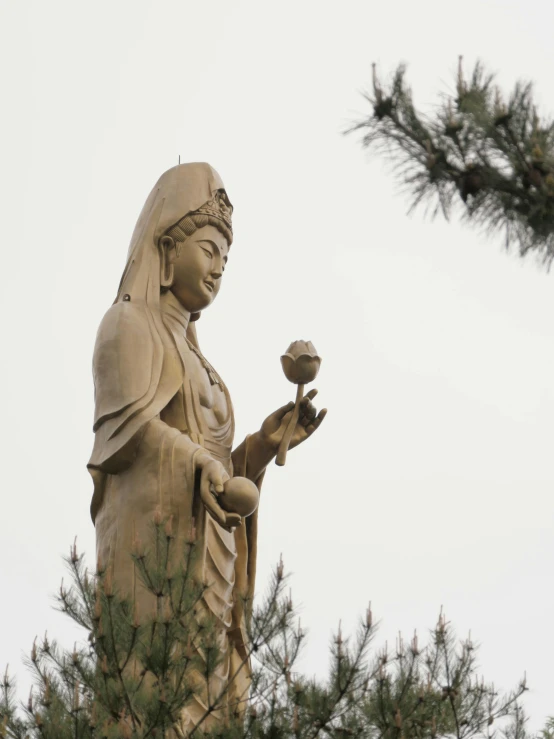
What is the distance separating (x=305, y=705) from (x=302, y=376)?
2.38m

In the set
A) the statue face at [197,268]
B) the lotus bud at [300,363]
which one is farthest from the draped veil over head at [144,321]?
the lotus bud at [300,363]

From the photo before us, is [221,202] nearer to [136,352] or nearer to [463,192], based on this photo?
[136,352]

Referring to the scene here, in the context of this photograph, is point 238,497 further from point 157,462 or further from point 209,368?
point 209,368

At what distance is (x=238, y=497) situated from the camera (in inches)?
335

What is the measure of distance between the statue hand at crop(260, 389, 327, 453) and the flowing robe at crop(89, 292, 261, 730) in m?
0.23

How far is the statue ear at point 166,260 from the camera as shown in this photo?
9633 mm

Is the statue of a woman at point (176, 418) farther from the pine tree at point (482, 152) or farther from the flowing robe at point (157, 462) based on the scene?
the pine tree at point (482, 152)

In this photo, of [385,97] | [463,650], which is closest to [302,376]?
[463,650]

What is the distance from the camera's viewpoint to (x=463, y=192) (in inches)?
236

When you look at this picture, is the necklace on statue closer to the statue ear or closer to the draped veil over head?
the draped veil over head

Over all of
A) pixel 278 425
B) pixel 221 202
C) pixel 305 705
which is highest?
pixel 221 202

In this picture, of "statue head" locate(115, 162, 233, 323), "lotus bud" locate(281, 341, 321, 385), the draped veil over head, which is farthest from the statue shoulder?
"lotus bud" locate(281, 341, 321, 385)

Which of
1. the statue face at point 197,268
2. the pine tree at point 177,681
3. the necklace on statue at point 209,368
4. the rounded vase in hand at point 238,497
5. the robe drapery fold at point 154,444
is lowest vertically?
the pine tree at point 177,681

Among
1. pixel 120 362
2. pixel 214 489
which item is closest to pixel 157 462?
pixel 214 489
